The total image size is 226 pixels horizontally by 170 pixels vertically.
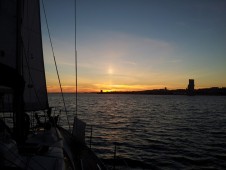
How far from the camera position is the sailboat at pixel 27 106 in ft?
22.3

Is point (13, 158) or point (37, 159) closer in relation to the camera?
point (13, 158)

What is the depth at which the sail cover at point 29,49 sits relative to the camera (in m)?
10.6

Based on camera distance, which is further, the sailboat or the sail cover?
the sail cover

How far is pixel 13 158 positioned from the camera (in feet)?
21.8

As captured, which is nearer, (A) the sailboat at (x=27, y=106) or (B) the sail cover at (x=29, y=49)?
(A) the sailboat at (x=27, y=106)

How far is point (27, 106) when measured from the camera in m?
13.7

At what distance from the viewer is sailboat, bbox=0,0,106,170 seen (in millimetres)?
6793

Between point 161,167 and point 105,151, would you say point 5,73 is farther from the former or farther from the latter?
point 105,151

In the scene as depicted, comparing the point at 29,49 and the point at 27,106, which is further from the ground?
the point at 29,49

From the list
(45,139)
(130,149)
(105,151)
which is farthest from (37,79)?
(130,149)

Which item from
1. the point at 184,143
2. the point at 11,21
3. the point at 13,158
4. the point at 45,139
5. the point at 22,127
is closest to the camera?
the point at 13,158

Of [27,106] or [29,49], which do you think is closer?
[27,106]

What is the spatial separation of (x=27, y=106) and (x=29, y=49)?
3305 millimetres

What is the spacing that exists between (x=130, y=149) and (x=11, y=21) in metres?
18.1
